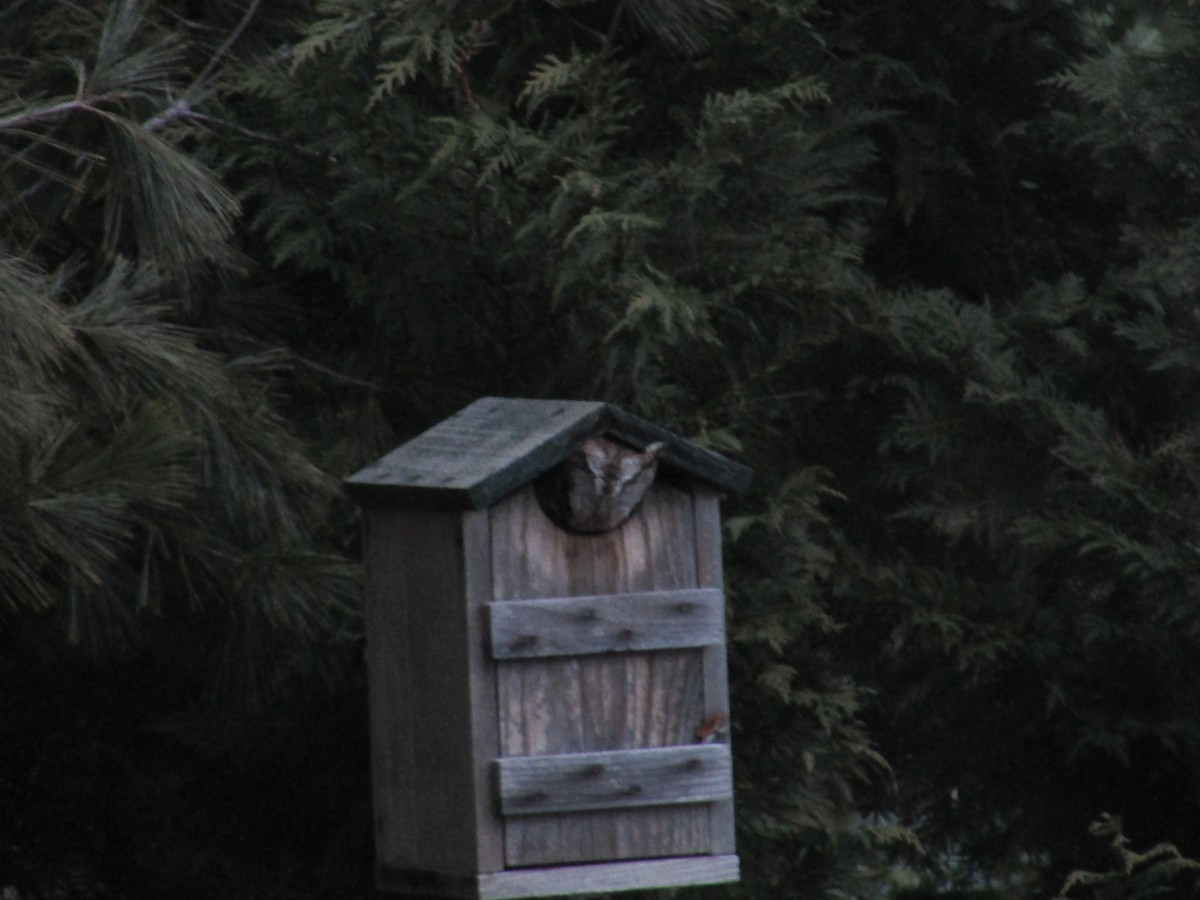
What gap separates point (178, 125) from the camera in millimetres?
4984

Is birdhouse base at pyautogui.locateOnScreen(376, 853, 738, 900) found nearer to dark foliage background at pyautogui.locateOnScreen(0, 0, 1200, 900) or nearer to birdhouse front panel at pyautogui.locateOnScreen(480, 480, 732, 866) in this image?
birdhouse front panel at pyautogui.locateOnScreen(480, 480, 732, 866)

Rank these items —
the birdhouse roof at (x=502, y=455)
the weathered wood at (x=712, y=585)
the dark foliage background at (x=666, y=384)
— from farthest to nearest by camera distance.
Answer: the dark foliage background at (x=666, y=384)
the weathered wood at (x=712, y=585)
the birdhouse roof at (x=502, y=455)

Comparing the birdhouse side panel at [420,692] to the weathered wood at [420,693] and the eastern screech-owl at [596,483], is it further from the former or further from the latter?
the eastern screech-owl at [596,483]

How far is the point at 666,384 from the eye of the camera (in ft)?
17.5

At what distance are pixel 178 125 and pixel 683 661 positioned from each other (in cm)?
249

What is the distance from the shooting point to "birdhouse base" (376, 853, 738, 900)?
298 centimetres

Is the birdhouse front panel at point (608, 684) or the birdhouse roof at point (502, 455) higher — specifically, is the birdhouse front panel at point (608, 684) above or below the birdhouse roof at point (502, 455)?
below

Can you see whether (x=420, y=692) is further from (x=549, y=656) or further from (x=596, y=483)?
(x=596, y=483)

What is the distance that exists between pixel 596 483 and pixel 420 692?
44 centimetres

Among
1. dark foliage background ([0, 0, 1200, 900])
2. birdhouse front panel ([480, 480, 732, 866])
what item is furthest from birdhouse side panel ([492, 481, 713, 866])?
dark foliage background ([0, 0, 1200, 900])

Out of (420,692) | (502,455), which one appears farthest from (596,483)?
(420,692)

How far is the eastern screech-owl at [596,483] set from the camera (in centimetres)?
300

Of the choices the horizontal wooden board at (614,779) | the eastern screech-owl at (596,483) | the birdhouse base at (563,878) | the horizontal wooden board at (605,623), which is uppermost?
the eastern screech-owl at (596,483)

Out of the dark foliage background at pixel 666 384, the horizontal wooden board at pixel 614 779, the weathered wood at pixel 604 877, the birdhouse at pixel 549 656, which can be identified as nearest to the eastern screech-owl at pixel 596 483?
the birdhouse at pixel 549 656
